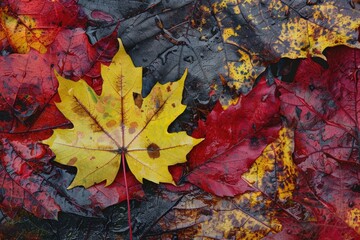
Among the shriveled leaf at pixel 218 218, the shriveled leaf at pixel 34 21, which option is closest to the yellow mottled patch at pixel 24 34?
the shriveled leaf at pixel 34 21

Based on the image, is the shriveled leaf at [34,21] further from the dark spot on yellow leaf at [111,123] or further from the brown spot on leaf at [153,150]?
the brown spot on leaf at [153,150]

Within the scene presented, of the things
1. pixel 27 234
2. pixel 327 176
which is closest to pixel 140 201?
pixel 27 234

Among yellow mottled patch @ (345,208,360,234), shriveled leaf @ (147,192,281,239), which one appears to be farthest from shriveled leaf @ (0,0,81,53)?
yellow mottled patch @ (345,208,360,234)

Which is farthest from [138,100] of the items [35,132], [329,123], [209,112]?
[329,123]

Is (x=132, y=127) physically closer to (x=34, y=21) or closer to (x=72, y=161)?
(x=72, y=161)

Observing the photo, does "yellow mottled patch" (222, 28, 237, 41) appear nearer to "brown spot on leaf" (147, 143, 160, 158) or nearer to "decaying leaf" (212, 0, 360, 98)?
"decaying leaf" (212, 0, 360, 98)

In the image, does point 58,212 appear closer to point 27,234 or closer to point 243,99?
point 27,234
